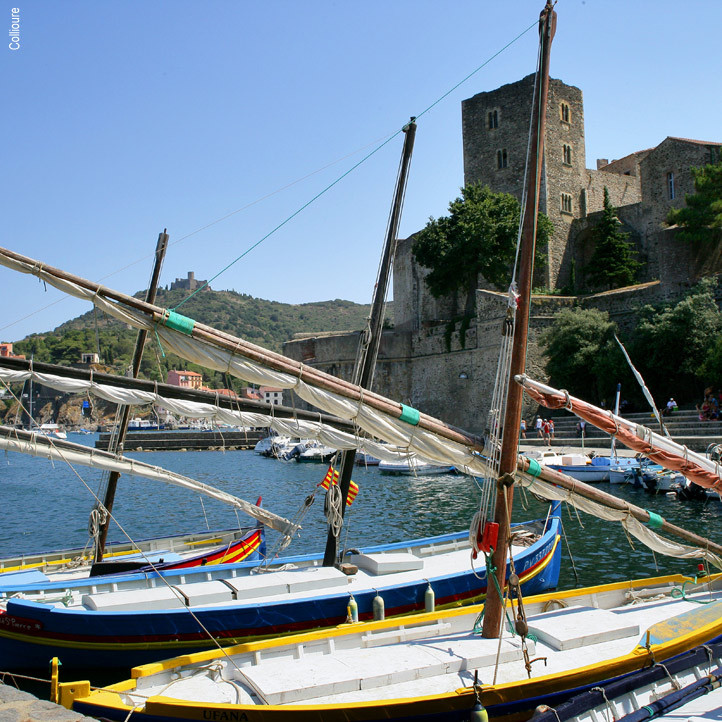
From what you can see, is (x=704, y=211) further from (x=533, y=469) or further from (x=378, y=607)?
(x=378, y=607)

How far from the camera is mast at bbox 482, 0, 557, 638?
6828 millimetres

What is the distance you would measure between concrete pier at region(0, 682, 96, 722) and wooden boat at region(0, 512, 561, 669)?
237 centimetres

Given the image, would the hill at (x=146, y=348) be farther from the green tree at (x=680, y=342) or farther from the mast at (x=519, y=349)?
the mast at (x=519, y=349)

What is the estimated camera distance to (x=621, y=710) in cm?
621

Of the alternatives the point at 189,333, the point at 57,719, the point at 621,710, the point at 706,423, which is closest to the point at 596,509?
the point at 621,710

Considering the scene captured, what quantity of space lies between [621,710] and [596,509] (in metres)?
2.41

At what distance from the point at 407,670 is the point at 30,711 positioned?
289 centimetres

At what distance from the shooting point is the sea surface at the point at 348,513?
1477cm

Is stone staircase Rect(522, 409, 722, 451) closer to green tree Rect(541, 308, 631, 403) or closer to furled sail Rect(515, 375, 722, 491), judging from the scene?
green tree Rect(541, 308, 631, 403)

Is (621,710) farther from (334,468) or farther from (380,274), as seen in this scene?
(380,274)

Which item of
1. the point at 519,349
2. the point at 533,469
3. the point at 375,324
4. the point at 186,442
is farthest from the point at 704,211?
the point at 186,442

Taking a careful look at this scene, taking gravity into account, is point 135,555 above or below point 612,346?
below

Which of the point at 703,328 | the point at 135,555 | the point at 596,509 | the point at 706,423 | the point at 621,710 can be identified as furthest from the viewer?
the point at 703,328

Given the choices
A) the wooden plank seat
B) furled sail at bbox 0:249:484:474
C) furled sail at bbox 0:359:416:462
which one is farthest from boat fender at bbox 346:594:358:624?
furled sail at bbox 0:249:484:474
